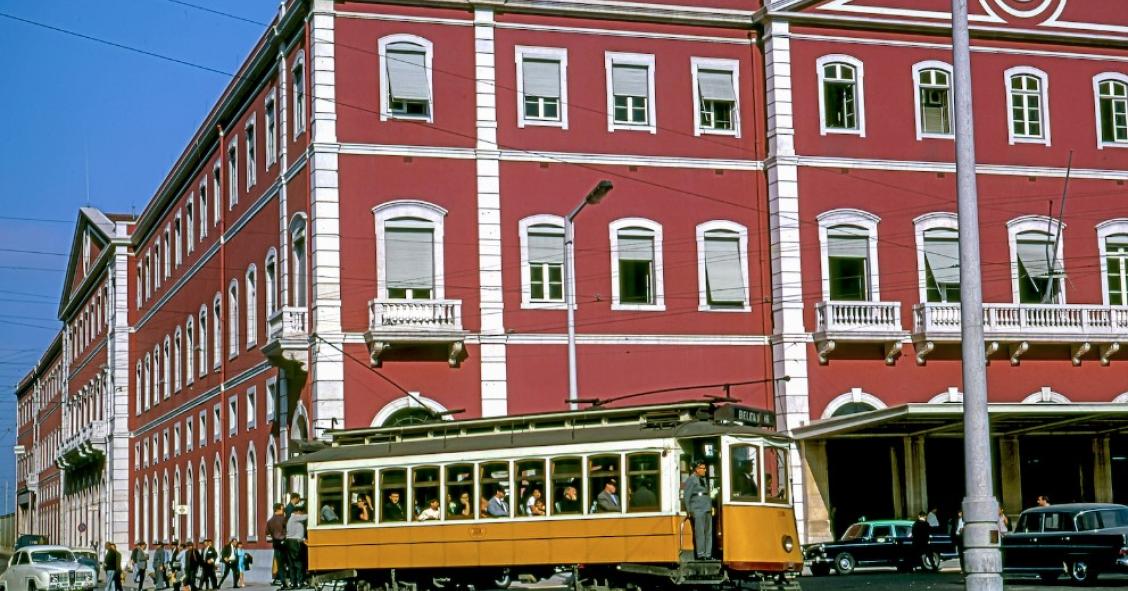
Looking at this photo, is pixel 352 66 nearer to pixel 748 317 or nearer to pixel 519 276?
pixel 519 276

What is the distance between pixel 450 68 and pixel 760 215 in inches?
357

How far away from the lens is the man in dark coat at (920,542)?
37688mm

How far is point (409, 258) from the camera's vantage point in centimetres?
3919

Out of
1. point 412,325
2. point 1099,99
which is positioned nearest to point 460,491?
point 412,325

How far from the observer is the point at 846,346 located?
41.8m

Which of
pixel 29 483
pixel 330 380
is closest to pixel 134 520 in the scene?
pixel 330 380

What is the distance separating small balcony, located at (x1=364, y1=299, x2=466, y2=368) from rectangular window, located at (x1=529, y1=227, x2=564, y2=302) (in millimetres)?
2419

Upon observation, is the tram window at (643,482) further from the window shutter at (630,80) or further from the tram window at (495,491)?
the window shutter at (630,80)

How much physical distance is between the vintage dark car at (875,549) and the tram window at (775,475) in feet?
47.7

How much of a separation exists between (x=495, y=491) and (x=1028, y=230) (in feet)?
73.7

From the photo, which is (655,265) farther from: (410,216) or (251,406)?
(251,406)

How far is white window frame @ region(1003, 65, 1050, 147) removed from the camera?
144 ft

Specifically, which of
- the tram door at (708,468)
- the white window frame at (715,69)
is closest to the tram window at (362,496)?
the tram door at (708,468)

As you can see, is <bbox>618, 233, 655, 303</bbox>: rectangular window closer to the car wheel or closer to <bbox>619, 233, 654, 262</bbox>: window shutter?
<bbox>619, 233, 654, 262</bbox>: window shutter
